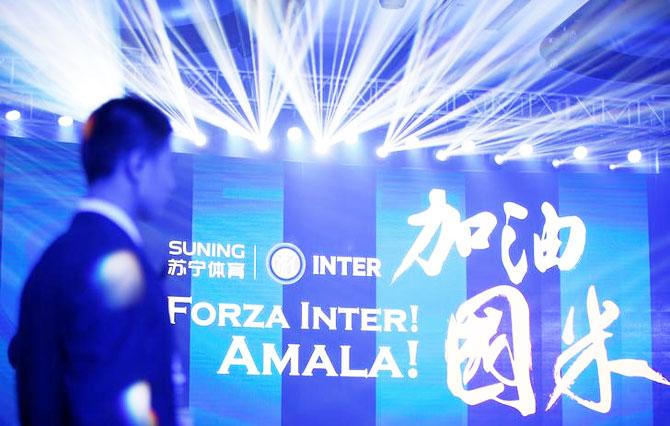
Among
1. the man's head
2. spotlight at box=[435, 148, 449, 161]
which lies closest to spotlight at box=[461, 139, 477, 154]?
spotlight at box=[435, 148, 449, 161]

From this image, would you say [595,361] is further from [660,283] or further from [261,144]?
[261,144]

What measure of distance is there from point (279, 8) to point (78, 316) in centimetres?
520

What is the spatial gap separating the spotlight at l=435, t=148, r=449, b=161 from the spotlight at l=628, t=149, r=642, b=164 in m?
1.68

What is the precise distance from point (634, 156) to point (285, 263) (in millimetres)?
3326

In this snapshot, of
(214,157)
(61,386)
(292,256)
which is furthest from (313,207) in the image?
(61,386)

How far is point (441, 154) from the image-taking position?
7.52 m

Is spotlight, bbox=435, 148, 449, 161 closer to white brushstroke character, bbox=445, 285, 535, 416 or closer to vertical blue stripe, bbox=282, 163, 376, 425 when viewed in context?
vertical blue stripe, bbox=282, 163, 376, 425

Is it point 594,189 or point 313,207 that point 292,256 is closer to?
point 313,207

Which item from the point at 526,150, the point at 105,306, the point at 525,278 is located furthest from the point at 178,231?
the point at 105,306

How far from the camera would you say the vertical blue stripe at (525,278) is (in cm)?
698

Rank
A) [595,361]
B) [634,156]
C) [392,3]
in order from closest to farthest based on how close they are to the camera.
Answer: [392,3], [595,361], [634,156]

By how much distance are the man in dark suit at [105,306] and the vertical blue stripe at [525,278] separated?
5.93 meters

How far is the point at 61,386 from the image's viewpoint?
1224 mm

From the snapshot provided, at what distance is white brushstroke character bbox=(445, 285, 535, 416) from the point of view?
6.93m
